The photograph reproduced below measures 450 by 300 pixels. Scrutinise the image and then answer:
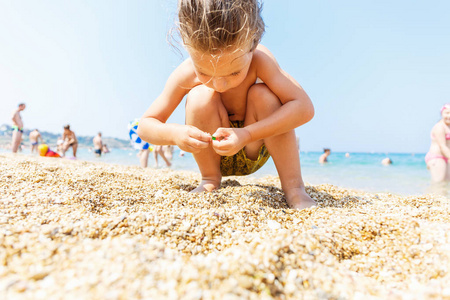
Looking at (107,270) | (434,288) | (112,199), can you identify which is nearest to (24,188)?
(112,199)

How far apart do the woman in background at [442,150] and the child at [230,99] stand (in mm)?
5040

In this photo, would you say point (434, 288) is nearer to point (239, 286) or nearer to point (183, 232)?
point (239, 286)

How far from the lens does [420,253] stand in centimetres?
102

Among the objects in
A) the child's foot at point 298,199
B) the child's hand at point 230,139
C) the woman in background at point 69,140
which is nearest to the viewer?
the child's hand at point 230,139

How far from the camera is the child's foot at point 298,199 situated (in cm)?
183

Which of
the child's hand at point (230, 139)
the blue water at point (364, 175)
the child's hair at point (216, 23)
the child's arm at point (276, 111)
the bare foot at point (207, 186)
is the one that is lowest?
the blue water at point (364, 175)

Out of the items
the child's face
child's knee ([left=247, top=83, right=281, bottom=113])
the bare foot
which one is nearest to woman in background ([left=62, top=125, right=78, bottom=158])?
the bare foot

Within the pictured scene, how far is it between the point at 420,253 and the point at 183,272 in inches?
36.6

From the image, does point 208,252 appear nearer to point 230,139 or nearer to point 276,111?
point 230,139

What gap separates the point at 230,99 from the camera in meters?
2.16

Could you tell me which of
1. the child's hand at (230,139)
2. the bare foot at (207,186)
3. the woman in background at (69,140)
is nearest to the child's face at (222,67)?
the child's hand at (230,139)

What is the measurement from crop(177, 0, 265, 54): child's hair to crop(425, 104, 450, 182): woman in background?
577 cm

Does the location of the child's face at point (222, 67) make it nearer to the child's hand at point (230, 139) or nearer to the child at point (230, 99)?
the child at point (230, 99)

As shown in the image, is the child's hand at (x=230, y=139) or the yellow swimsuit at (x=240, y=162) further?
the yellow swimsuit at (x=240, y=162)
